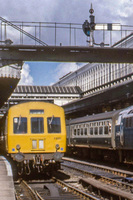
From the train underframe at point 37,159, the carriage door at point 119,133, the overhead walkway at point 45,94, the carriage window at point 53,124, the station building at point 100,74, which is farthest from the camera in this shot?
the overhead walkway at point 45,94

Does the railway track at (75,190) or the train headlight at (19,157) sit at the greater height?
the train headlight at (19,157)

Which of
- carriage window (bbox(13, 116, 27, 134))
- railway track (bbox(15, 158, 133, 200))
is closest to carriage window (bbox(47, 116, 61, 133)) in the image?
carriage window (bbox(13, 116, 27, 134))

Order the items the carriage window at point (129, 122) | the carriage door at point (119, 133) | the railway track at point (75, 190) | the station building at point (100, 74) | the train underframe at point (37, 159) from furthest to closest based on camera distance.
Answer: the station building at point (100, 74)
the carriage door at point (119, 133)
the carriage window at point (129, 122)
the train underframe at point (37, 159)
the railway track at point (75, 190)

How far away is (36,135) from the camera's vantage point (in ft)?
53.8

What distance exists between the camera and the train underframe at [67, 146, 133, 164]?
20577mm

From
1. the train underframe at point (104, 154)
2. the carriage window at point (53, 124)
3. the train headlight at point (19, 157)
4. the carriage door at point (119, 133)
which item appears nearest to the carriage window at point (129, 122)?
the carriage door at point (119, 133)

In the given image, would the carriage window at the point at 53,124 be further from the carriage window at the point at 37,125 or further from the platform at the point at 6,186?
the platform at the point at 6,186

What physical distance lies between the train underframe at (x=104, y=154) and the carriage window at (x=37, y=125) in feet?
17.5

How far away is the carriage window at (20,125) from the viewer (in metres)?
16.4

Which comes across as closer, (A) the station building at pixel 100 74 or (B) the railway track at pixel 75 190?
(B) the railway track at pixel 75 190

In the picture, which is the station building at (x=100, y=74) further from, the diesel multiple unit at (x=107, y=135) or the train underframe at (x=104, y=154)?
the diesel multiple unit at (x=107, y=135)

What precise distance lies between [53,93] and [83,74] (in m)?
12.8

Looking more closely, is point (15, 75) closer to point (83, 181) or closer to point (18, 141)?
point (18, 141)

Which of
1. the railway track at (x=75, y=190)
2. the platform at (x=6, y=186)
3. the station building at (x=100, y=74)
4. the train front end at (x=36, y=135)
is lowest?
the railway track at (x=75, y=190)
